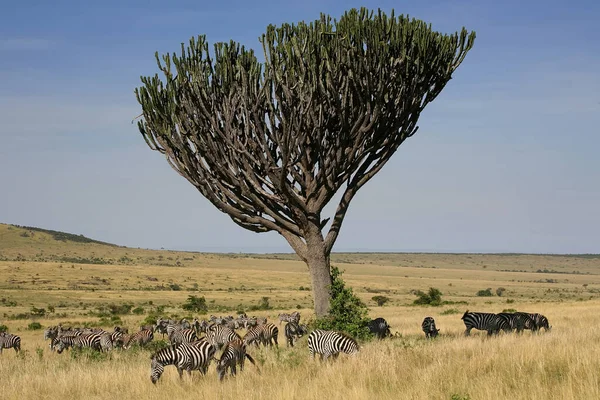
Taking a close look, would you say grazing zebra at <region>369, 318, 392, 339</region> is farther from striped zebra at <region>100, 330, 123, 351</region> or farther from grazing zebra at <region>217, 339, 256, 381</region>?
grazing zebra at <region>217, 339, 256, 381</region>

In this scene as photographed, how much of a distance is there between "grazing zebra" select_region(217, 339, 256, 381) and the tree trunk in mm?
5565

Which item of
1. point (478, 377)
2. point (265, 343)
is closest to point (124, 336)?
point (265, 343)

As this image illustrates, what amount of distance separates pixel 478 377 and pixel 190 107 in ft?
36.1

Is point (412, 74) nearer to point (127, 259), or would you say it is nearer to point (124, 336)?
point (124, 336)

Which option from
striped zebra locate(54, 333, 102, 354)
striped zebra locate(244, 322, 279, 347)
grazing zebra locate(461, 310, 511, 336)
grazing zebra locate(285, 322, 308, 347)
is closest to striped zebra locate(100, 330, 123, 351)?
striped zebra locate(54, 333, 102, 354)

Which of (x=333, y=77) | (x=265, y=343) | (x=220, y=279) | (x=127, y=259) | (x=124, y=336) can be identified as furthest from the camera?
(x=127, y=259)

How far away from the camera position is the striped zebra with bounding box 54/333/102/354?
22000mm

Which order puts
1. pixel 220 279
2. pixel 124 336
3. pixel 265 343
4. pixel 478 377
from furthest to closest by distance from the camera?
1. pixel 220 279
2. pixel 124 336
3. pixel 265 343
4. pixel 478 377

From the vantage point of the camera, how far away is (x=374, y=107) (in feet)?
58.0

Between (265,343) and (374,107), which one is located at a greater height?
(374,107)

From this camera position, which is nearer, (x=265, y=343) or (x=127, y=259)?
(x=265, y=343)

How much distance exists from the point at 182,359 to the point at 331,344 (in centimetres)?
327

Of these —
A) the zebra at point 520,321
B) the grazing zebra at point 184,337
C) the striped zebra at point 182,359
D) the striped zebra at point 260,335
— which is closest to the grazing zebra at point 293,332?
the striped zebra at point 260,335

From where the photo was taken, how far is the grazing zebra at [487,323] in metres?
20.7
